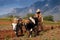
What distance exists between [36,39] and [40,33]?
9.96 ft

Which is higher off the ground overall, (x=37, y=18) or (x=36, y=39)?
(x=37, y=18)

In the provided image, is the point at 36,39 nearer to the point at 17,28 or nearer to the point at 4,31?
the point at 17,28

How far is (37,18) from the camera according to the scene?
1845cm

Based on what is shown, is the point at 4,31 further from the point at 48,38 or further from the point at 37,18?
the point at 48,38

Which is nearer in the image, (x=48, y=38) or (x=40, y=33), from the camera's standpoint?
(x=48, y=38)

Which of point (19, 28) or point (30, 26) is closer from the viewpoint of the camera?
point (30, 26)

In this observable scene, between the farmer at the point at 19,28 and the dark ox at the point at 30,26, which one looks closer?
the dark ox at the point at 30,26

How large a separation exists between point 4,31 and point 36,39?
7406 millimetres

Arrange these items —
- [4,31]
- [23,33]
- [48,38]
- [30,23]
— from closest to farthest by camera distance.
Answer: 1. [48,38]
2. [30,23]
3. [23,33]
4. [4,31]

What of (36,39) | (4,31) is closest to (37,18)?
(36,39)

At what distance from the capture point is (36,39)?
15.4 m

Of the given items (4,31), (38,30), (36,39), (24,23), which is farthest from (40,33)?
(4,31)

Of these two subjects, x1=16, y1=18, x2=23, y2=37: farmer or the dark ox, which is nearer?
the dark ox

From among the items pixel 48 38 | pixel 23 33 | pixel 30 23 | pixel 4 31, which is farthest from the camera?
pixel 4 31
